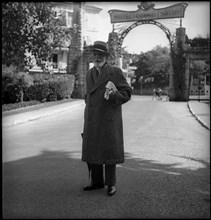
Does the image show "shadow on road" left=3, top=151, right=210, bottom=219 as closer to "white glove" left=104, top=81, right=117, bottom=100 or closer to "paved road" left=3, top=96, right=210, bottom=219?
"paved road" left=3, top=96, right=210, bottom=219

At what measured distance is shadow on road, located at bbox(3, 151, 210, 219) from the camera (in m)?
3.04

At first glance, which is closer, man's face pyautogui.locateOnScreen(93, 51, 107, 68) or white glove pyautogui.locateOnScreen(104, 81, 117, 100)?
white glove pyautogui.locateOnScreen(104, 81, 117, 100)

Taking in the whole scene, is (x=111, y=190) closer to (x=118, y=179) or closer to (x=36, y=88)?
(x=118, y=179)

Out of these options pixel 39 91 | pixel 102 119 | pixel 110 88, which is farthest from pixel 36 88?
pixel 110 88

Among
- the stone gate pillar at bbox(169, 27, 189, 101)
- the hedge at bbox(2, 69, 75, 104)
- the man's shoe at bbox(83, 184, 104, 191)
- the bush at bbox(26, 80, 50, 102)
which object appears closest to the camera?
the man's shoe at bbox(83, 184, 104, 191)

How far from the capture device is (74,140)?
7.49m

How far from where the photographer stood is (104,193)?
370cm

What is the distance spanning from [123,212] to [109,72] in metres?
1.52

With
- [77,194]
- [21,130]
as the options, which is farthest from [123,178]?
[21,130]

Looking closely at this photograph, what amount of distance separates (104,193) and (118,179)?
2.13 ft

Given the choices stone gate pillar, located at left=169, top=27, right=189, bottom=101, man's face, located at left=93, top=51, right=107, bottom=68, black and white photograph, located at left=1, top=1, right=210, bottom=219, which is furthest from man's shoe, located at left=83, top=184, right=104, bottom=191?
stone gate pillar, located at left=169, top=27, right=189, bottom=101

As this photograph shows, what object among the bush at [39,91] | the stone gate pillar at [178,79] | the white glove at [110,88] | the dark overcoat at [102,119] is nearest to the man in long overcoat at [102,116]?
the dark overcoat at [102,119]

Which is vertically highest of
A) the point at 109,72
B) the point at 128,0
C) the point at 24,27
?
the point at 24,27

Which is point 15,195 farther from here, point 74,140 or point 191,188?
point 74,140
